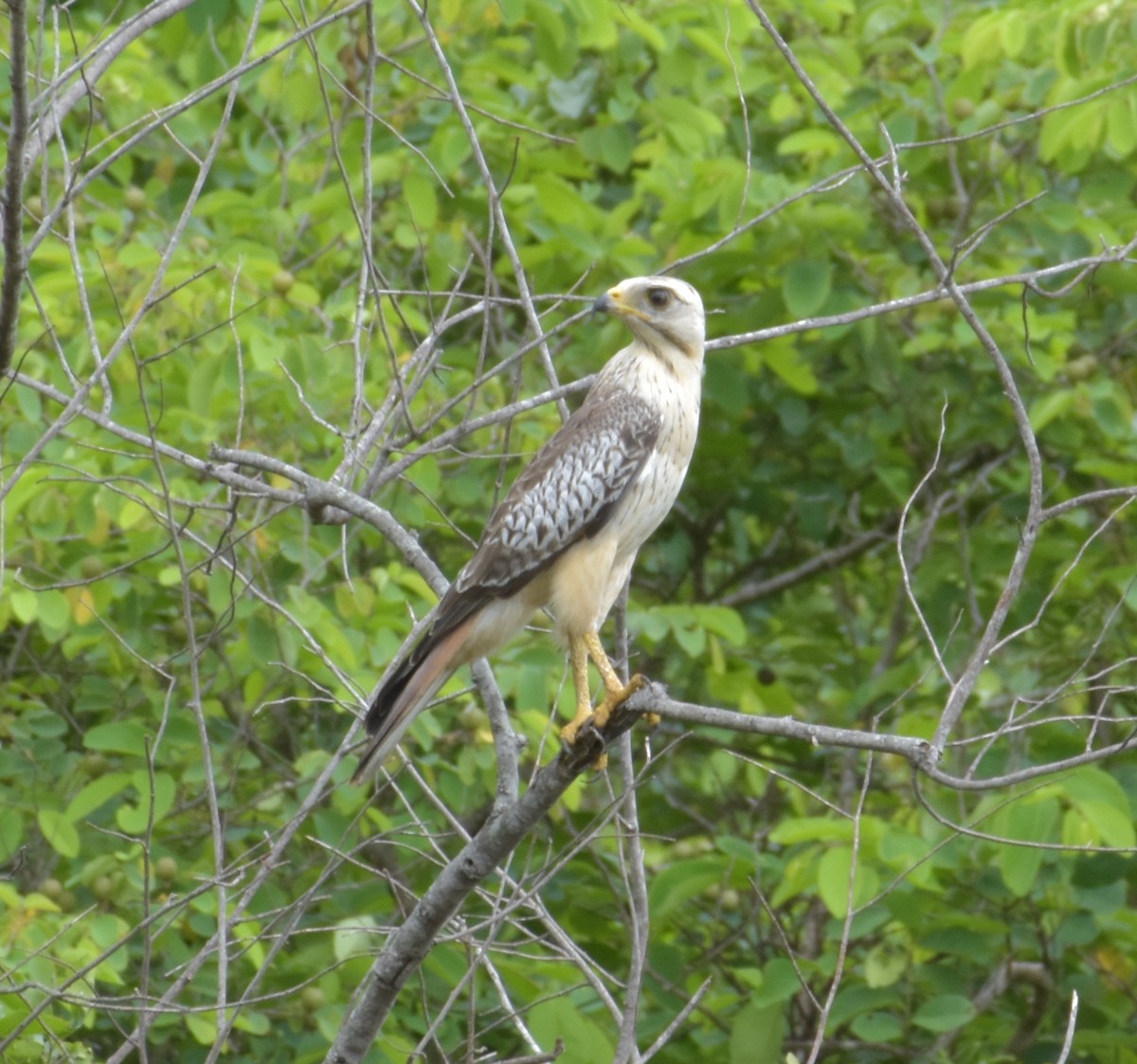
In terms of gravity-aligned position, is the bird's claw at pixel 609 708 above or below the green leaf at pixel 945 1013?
above

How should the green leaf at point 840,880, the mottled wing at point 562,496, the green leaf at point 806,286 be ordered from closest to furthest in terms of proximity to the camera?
the mottled wing at point 562,496 < the green leaf at point 840,880 < the green leaf at point 806,286

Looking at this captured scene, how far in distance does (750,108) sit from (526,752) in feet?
10.7

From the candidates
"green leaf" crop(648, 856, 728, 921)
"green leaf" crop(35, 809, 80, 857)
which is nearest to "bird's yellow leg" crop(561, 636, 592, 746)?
"green leaf" crop(648, 856, 728, 921)

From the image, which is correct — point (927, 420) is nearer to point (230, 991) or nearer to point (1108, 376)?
point (1108, 376)

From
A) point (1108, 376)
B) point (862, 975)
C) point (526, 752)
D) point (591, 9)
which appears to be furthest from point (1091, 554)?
point (591, 9)

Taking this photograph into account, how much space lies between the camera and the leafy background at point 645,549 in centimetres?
466

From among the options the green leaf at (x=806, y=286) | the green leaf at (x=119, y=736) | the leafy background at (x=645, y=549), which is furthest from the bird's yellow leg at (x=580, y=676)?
the green leaf at (x=806, y=286)

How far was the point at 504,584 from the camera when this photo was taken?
14.0ft

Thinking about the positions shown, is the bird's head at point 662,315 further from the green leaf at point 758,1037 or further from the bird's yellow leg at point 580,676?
the green leaf at point 758,1037

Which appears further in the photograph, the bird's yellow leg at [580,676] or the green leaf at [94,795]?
the green leaf at [94,795]

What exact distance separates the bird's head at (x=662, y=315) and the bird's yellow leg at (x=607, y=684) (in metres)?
0.93

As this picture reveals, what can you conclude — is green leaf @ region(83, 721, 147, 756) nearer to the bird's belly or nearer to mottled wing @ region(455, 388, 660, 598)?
mottled wing @ region(455, 388, 660, 598)

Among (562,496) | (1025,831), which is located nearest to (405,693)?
(562,496)

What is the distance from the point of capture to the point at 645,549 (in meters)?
7.57
